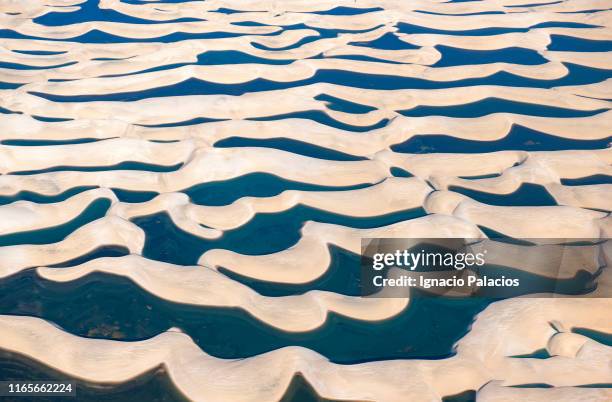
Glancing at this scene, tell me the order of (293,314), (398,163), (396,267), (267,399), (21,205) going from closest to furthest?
(267,399)
(293,314)
(396,267)
(21,205)
(398,163)

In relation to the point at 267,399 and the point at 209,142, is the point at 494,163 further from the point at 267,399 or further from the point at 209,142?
the point at 267,399

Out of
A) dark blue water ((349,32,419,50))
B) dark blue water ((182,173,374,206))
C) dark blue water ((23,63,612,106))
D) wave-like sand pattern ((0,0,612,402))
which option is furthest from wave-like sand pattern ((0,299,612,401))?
dark blue water ((349,32,419,50))

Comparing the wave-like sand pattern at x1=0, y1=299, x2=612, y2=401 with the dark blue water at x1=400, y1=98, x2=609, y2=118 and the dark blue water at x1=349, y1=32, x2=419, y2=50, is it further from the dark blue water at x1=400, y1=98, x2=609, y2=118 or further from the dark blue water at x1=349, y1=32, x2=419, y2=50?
the dark blue water at x1=349, y1=32, x2=419, y2=50

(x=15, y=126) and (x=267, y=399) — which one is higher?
(x=15, y=126)

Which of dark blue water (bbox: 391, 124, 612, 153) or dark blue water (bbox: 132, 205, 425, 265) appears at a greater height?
dark blue water (bbox: 391, 124, 612, 153)

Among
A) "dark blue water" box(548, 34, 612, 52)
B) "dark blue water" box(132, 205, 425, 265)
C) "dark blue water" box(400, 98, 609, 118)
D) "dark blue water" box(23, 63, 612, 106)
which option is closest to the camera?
"dark blue water" box(132, 205, 425, 265)

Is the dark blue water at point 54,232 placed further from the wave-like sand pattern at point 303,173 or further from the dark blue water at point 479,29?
the dark blue water at point 479,29

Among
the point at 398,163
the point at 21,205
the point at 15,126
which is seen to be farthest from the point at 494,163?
the point at 15,126

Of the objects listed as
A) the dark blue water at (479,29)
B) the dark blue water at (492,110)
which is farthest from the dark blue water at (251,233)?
the dark blue water at (479,29)
